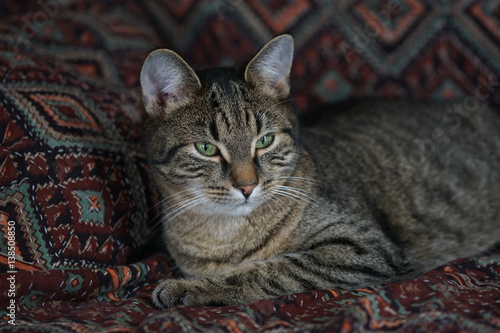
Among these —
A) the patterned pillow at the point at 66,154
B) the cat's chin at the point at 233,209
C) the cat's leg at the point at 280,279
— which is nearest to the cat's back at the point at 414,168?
the cat's leg at the point at 280,279

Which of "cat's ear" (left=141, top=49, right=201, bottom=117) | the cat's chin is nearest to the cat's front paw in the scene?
the cat's chin

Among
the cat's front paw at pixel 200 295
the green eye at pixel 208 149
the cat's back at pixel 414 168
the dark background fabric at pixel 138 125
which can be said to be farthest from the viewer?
the cat's back at pixel 414 168

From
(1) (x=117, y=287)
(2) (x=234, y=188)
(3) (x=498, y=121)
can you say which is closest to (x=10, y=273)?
(1) (x=117, y=287)

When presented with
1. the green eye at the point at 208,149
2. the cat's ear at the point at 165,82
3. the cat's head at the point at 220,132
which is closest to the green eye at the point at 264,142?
the cat's head at the point at 220,132

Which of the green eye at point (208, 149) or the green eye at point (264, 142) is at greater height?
the green eye at point (208, 149)

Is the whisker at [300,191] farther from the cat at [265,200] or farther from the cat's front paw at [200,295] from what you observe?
the cat's front paw at [200,295]

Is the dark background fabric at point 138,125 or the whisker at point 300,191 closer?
the dark background fabric at point 138,125

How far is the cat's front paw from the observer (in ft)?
4.60

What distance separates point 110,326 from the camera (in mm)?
1250

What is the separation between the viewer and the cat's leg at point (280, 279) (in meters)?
1.42

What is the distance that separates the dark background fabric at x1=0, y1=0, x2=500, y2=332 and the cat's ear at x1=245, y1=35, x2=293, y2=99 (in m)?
0.32

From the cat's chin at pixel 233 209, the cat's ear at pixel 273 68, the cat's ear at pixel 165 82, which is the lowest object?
the cat's chin at pixel 233 209

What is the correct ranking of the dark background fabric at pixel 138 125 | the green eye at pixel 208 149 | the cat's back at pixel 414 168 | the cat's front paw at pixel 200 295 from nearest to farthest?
the dark background fabric at pixel 138 125 → the cat's front paw at pixel 200 295 → the green eye at pixel 208 149 → the cat's back at pixel 414 168

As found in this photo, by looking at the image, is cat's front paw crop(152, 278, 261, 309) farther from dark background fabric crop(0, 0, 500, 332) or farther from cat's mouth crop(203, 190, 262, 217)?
cat's mouth crop(203, 190, 262, 217)
